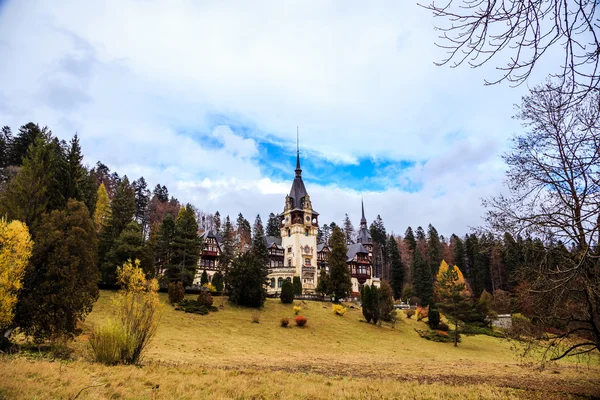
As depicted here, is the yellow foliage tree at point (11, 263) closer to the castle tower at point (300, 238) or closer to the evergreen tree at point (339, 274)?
the evergreen tree at point (339, 274)

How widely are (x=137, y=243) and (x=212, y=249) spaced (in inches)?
1020

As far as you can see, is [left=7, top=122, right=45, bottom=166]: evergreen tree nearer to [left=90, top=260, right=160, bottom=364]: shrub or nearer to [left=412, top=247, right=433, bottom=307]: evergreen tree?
[left=90, top=260, right=160, bottom=364]: shrub

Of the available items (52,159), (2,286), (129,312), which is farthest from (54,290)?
(52,159)

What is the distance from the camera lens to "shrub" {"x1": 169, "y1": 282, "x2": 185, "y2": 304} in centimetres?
3581

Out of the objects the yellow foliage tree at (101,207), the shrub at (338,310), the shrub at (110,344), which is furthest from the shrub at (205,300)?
the yellow foliage tree at (101,207)

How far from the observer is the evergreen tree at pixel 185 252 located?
40.4 meters

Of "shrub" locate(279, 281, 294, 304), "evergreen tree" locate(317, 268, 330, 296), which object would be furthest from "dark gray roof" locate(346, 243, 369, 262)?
"shrub" locate(279, 281, 294, 304)

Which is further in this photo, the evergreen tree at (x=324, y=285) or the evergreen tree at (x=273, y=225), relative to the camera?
the evergreen tree at (x=273, y=225)

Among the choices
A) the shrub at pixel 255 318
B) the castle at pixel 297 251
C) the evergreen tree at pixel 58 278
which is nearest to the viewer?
the evergreen tree at pixel 58 278

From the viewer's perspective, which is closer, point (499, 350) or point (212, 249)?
point (499, 350)

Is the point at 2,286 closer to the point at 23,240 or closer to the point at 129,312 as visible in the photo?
the point at 23,240

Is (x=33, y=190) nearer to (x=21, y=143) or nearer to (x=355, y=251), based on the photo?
(x=21, y=143)

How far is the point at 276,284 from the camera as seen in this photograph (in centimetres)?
5938

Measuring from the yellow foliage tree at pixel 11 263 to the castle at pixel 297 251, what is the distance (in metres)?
45.3
